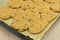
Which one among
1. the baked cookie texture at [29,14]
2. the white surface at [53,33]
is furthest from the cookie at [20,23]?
the white surface at [53,33]

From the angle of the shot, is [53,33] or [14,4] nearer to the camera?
[53,33]

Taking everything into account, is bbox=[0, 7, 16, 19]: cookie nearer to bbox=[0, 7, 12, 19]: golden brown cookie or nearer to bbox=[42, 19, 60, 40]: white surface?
bbox=[0, 7, 12, 19]: golden brown cookie

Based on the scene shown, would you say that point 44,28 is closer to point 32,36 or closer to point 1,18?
point 32,36

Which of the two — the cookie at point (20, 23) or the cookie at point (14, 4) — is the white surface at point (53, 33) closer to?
the cookie at point (20, 23)

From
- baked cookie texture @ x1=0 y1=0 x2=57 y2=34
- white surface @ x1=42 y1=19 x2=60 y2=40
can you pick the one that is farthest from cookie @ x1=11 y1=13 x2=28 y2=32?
white surface @ x1=42 y1=19 x2=60 y2=40

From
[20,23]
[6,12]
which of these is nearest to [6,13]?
[6,12]

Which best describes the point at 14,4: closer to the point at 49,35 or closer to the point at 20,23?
the point at 20,23

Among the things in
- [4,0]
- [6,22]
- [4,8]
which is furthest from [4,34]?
[4,0]

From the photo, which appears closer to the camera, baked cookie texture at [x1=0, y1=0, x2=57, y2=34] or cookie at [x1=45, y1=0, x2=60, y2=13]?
baked cookie texture at [x1=0, y1=0, x2=57, y2=34]
